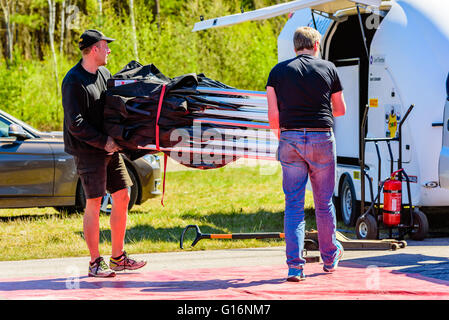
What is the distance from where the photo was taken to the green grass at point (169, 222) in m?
9.02

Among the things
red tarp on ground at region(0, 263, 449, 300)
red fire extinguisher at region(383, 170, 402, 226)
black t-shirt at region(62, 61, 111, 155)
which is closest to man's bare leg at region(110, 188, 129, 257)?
red tarp on ground at region(0, 263, 449, 300)

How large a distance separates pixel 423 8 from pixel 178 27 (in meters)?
23.1

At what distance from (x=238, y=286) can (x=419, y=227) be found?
3.39 metres

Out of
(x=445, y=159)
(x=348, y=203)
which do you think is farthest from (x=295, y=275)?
(x=348, y=203)

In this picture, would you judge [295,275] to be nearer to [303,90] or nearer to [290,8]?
[303,90]

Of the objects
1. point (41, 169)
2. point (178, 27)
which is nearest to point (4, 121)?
point (41, 169)

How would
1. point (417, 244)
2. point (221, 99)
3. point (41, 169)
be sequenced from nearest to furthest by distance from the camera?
point (221, 99) → point (417, 244) → point (41, 169)

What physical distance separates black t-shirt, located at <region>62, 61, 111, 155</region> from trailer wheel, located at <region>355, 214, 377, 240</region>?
3546 millimetres

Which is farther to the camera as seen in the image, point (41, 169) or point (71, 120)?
point (41, 169)

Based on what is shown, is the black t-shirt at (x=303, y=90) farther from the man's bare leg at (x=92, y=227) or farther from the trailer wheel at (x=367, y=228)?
the trailer wheel at (x=367, y=228)

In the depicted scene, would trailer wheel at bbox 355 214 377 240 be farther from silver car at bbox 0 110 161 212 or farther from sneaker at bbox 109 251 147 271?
silver car at bbox 0 110 161 212

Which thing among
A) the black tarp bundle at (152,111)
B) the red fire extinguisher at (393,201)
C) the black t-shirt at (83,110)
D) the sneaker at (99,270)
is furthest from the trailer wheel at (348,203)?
the black t-shirt at (83,110)

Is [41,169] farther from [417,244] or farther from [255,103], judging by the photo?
[417,244]

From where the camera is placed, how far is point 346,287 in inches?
247
